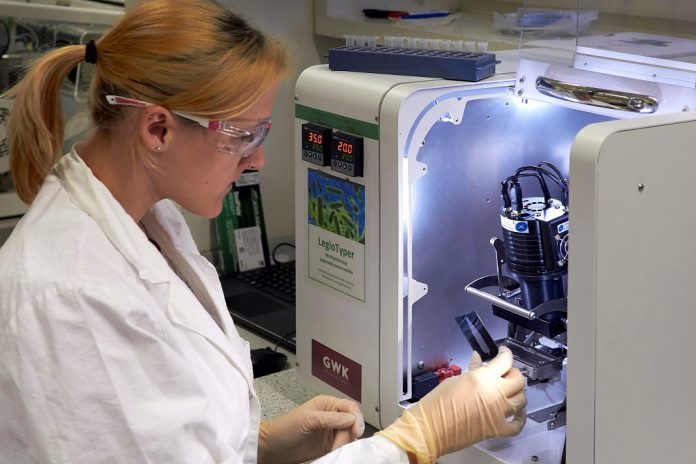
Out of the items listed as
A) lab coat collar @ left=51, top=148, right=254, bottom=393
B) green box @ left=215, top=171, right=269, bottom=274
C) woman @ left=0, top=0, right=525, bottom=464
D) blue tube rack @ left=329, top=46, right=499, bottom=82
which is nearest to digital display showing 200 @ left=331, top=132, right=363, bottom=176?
blue tube rack @ left=329, top=46, right=499, bottom=82

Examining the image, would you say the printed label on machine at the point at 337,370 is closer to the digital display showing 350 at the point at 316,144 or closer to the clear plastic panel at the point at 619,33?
the digital display showing 350 at the point at 316,144

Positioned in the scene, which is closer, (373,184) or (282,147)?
(373,184)

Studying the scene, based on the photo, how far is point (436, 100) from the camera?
143 centimetres

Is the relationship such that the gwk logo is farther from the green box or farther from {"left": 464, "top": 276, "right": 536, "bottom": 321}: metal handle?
the green box

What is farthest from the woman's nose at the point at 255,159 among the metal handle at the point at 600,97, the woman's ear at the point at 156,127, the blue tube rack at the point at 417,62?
the metal handle at the point at 600,97

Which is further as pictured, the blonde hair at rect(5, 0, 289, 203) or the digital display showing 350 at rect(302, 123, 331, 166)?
the digital display showing 350 at rect(302, 123, 331, 166)

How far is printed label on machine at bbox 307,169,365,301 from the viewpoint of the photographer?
4.91ft

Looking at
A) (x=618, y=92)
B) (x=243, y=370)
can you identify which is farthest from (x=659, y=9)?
(x=243, y=370)

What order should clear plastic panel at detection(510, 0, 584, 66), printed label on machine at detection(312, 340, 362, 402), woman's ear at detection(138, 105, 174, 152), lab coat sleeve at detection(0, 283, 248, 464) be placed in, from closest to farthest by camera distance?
1. lab coat sleeve at detection(0, 283, 248, 464)
2. woman's ear at detection(138, 105, 174, 152)
3. clear plastic panel at detection(510, 0, 584, 66)
4. printed label on machine at detection(312, 340, 362, 402)

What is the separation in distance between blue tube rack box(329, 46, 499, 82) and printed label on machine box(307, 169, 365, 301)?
0.63 feet

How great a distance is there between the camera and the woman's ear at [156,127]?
1.12m

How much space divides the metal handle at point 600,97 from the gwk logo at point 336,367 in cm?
56

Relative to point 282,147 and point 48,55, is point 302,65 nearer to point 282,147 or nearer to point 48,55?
point 282,147

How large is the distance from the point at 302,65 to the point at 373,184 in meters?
1.11
